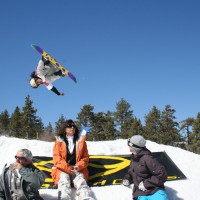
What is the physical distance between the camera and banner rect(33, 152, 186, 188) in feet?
20.5

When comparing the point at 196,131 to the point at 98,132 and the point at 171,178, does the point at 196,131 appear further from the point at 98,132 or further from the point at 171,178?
the point at 171,178

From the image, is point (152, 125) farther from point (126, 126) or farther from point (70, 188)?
point (70, 188)

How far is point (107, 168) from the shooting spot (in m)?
6.73

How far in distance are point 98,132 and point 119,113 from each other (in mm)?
8785

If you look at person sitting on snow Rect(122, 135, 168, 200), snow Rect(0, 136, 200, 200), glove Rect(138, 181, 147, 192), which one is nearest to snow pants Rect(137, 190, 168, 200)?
person sitting on snow Rect(122, 135, 168, 200)

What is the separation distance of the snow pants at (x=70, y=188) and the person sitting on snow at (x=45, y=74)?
485 cm

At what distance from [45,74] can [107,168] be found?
15.0 ft

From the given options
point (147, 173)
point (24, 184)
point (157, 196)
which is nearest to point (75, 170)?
point (24, 184)

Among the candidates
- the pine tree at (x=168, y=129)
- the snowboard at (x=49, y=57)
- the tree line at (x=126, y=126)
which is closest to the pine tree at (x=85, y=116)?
the tree line at (x=126, y=126)

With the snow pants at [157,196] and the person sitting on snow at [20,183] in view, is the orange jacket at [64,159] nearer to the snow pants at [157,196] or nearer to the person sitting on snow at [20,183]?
the person sitting on snow at [20,183]

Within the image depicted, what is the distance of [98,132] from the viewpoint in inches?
1718

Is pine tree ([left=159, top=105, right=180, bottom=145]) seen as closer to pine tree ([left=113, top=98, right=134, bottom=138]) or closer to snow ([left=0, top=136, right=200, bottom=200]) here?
pine tree ([left=113, top=98, right=134, bottom=138])

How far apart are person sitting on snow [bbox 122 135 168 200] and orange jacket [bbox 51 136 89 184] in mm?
1074

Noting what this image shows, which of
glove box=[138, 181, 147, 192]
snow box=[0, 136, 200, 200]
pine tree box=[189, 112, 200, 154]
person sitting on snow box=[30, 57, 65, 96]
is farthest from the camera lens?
pine tree box=[189, 112, 200, 154]
